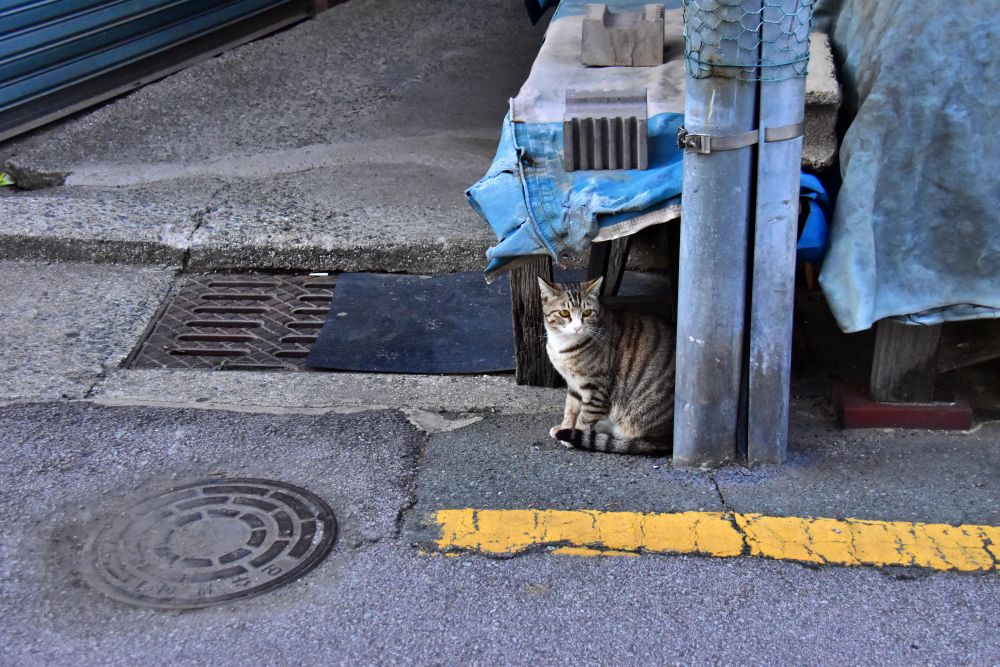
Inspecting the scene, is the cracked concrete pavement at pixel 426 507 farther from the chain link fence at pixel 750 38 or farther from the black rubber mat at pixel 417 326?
the chain link fence at pixel 750 38

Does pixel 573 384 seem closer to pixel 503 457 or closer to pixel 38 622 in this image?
pixel 503 457

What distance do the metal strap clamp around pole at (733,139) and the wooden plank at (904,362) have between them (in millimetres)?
891

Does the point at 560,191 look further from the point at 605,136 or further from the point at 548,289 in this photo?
the point at 548,289

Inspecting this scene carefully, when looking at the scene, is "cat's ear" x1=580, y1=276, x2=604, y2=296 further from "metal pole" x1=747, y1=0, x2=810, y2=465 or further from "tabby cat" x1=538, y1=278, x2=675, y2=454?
"metal pole" x1=747, y1=0, x2=810, y2=465

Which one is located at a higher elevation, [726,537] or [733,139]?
[733,139]

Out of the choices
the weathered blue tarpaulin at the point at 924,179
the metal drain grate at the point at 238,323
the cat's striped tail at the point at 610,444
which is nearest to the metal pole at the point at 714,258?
the cat's striped tail at the point at 610,444

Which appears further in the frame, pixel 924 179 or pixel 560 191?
pixel 560 191

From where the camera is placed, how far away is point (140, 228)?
17.3 ft

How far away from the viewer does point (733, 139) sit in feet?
10.1

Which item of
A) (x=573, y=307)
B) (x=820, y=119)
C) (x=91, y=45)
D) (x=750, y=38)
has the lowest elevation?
(x=573, y=307)

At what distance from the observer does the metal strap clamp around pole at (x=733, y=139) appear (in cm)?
309

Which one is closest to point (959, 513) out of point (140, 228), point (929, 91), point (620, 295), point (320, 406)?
point (929, 91)

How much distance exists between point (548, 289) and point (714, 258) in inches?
31.3

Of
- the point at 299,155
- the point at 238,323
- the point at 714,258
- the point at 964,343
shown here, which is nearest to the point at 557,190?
the point at 714,258
